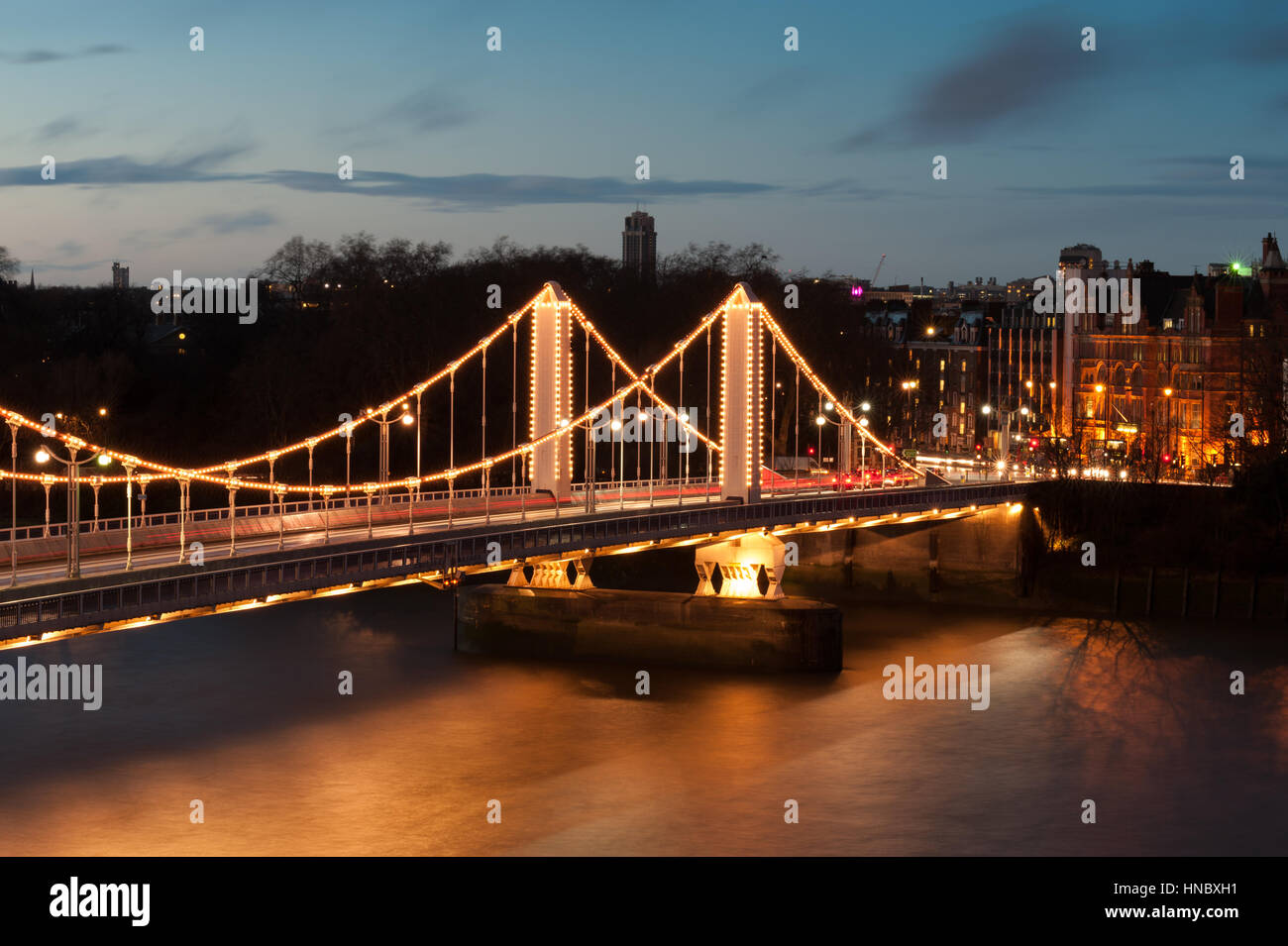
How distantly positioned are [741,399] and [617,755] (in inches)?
604

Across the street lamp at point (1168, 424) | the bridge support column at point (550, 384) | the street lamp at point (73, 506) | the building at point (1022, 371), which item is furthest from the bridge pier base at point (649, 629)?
the building at point (1022, 371)

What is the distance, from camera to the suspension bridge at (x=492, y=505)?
97.7ft

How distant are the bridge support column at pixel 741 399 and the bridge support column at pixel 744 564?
1.18 meters

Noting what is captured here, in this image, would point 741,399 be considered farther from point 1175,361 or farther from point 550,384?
point 1175,361

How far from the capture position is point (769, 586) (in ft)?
159

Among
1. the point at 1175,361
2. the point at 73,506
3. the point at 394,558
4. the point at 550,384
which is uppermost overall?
the point at 1175,361

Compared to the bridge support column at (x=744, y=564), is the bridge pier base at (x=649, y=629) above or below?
below

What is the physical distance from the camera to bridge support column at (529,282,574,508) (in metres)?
48.5

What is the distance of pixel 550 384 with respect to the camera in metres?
50.9

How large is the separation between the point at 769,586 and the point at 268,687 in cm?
1309

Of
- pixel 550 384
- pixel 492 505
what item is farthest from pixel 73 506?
pixel 550 384

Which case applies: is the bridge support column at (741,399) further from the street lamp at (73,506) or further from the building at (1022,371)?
the building at (1022,371)
